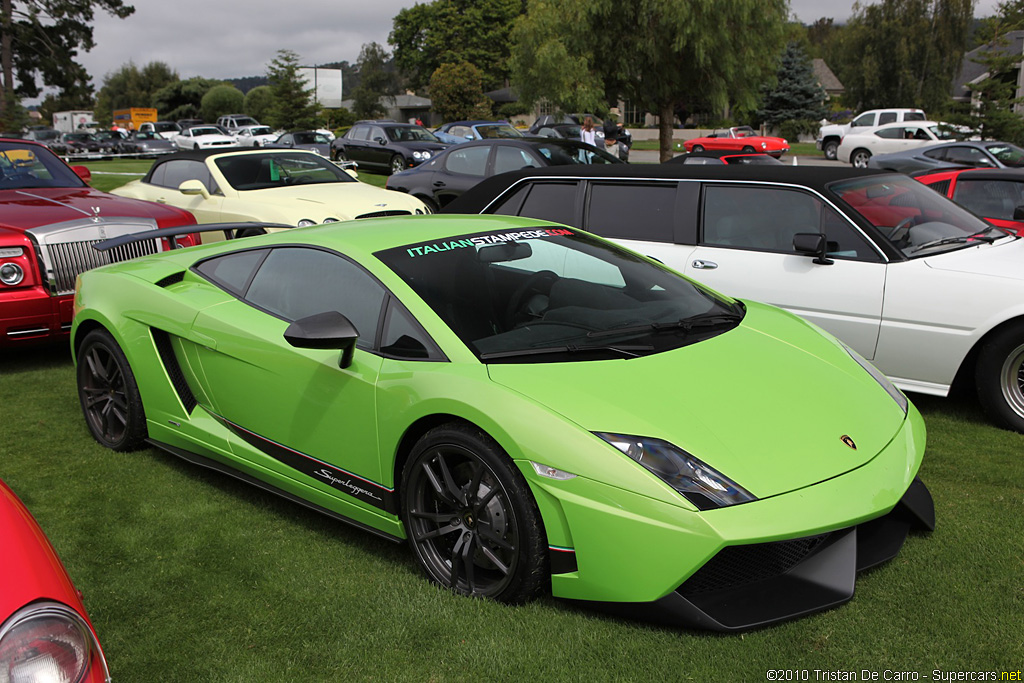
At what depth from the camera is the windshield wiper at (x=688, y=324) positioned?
138 inches

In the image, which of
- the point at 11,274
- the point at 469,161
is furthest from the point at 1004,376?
the point at 469,161

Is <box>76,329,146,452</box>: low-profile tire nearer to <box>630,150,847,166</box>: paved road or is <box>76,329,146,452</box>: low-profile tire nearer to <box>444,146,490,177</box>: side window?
<box>444,146,490,177</box>: side window

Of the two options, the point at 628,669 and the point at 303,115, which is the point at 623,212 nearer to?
the point at 628,669

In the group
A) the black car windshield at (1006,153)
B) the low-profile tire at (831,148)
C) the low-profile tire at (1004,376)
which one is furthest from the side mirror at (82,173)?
the low-profile tire at (831,148)

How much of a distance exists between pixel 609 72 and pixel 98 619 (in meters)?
17.8

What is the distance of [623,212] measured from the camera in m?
6.25

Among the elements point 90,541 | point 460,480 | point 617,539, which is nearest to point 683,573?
point 617,539

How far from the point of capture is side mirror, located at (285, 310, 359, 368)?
10.6ft

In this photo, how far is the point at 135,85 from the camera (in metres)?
101

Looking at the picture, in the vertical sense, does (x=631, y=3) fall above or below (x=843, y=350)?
above

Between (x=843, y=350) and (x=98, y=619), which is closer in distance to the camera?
(x=98, y=619)

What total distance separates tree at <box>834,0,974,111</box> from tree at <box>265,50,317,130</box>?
3349cm

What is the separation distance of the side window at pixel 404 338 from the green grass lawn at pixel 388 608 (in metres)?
0.87

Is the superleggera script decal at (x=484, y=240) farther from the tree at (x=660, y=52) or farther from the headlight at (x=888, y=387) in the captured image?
the tree at (x=660, y=52)
